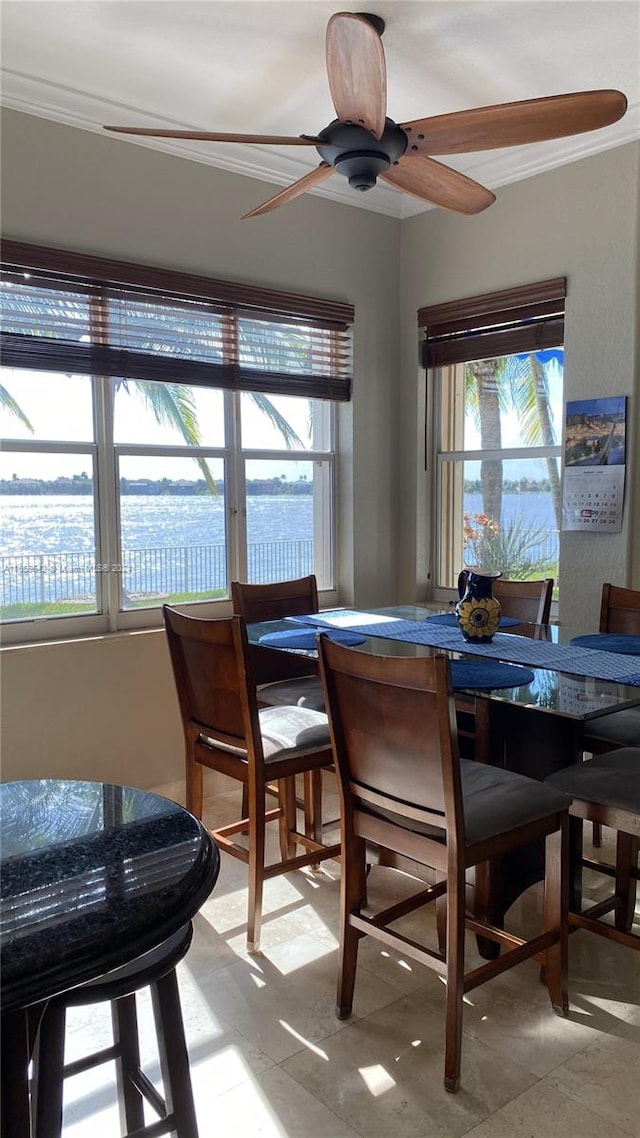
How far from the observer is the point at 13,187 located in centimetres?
300

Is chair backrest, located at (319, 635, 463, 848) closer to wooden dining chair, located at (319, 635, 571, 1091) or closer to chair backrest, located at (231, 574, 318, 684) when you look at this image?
wooden dining chair, located at (319, 635, 571, 1091)

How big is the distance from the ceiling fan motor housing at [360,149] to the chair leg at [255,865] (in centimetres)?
176

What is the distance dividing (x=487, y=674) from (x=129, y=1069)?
4.16ft

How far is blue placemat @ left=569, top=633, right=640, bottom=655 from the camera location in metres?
2.56

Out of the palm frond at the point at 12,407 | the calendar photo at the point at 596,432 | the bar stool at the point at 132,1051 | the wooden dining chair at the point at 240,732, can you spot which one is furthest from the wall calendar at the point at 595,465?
the bar stool at the point at 132,1051

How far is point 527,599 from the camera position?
324 centimetres

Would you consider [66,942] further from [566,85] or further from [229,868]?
[566,85]

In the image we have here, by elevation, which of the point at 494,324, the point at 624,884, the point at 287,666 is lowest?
the point at 624,884

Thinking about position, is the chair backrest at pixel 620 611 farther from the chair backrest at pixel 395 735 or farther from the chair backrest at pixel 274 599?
the chair backrest at pixel 395 735

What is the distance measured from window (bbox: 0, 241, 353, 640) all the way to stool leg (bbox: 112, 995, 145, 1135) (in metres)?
2.08

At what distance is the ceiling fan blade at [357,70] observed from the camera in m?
1.84

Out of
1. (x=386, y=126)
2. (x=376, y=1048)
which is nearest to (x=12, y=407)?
(x=386, y=126)

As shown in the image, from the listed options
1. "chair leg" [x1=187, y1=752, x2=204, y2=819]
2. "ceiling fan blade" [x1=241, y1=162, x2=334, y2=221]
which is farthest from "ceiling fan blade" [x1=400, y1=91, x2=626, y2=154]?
"chair leg" [x1=187, y1=752, x2=204, y2=819]

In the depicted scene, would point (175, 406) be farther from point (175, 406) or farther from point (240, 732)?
point (240, 732)
